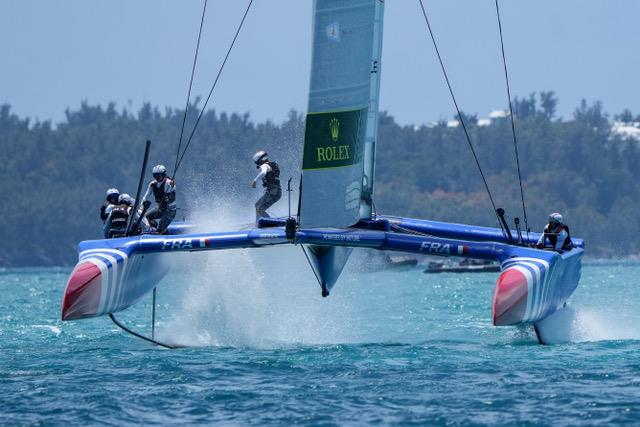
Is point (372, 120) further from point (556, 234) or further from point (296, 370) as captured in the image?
point (296, 370)

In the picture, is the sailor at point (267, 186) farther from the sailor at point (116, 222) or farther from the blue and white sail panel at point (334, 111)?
the blue and white sail panel at point (334, 111)

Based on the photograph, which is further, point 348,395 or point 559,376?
point 559,376

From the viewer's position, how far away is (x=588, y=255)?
112125 millimetres

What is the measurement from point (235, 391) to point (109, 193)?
15.8 feet

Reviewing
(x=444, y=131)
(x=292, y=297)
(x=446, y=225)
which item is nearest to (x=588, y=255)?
(x=444, y=131)

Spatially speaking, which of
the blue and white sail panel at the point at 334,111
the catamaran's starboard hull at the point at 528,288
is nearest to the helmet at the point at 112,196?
the blue and white sail panel at the point at 334,111

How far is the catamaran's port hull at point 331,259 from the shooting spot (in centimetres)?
1271

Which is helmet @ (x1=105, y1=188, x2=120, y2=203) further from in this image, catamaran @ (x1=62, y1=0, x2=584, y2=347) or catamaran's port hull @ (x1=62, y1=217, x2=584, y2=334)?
catamaran @ (x1=62, y1=0, x2=584, y2=347)

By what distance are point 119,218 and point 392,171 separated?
105 meters

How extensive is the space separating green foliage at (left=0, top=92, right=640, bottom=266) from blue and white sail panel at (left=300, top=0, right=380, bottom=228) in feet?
275

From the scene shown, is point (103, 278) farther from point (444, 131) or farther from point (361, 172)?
point (444, 131)

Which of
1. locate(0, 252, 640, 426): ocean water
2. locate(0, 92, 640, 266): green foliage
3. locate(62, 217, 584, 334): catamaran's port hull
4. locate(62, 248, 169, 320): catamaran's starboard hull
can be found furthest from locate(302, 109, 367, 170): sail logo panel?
locate(0, 92, 640, 266): green foliage

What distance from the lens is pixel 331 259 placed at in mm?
13805

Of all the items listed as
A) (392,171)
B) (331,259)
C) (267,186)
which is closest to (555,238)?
(331,259)
